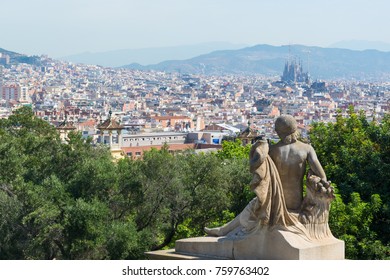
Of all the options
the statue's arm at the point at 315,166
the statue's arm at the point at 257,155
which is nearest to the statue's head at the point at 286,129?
the statue's arm at the point at 315,166

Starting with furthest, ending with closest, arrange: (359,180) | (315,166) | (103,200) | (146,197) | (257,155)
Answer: (146,197) → (103,200) → (359,180) → (315,166) → (257,155)

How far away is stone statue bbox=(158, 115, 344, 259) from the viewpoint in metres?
10.6

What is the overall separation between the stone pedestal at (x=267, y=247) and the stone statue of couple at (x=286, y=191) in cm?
9

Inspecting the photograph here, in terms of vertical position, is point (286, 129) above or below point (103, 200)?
above

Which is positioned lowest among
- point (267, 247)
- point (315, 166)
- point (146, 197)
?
→ point (146, 197)

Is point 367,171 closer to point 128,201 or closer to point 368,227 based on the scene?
point 368,227

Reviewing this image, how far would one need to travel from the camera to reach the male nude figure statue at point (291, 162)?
36.0ft

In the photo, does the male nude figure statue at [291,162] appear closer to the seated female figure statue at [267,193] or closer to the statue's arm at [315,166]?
the statue's arm at [315,166]

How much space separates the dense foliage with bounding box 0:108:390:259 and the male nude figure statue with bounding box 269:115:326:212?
3.92 metres

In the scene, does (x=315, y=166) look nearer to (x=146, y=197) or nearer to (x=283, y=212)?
(x=283, y=212)

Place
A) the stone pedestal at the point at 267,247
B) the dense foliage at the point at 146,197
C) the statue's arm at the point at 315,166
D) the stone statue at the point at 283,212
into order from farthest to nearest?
the dense foliage at the point at 146,197 < the statue's arm at the point at 315,166 < the stone statue at the point at 283,212 < the stone pedestal at the point at 267,247

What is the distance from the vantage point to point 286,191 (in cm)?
1102

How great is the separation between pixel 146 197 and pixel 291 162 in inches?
307

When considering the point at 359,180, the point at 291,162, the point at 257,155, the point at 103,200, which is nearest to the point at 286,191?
the point at 291,162
